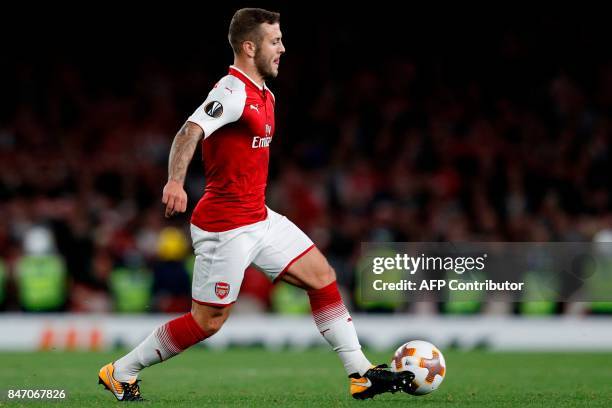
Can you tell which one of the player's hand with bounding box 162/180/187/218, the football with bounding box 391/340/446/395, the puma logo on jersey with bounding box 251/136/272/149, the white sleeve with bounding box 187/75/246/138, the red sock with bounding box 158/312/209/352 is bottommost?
the football with bounding box 391/340/446/395

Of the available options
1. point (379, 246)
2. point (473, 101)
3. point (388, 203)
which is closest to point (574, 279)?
point (379, 246)

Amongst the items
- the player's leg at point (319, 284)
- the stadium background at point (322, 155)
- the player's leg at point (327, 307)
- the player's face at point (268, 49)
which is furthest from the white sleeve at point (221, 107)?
the stadium background at point (322, 155)

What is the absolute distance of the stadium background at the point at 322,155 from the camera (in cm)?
1400

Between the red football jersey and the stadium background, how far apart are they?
700 centimetres

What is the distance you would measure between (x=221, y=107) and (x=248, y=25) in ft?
1.87

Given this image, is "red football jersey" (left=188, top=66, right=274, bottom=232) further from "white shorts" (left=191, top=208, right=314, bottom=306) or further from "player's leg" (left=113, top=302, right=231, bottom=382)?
"player's leg" (left=113, top=302, right=231, bottom=382)

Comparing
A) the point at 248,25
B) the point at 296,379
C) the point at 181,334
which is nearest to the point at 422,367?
the point at 181,334

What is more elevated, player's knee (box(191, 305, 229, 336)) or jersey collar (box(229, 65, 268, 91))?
jersey collar (box(229, 65, 268, 91))

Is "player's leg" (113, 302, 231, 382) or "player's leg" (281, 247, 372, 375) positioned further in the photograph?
"player's leg" (281, 247, 372, 375)

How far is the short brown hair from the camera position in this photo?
6852 millimetres

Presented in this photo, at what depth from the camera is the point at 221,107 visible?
6582 mm

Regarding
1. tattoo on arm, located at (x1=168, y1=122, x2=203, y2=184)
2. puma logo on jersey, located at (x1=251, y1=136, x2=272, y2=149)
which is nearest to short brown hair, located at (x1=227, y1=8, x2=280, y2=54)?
puma logo on jersey, located at (x1=251, y1=136, x2=272, y2=149)

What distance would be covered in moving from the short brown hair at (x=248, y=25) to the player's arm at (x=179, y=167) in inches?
26.2

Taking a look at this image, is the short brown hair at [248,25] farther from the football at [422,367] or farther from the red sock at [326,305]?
the football at [422,367]
